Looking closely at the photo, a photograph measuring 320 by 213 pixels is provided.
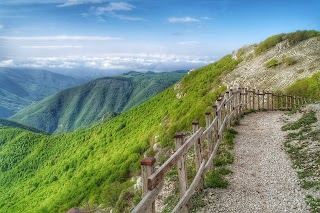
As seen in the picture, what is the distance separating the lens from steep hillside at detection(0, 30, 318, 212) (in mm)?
69625

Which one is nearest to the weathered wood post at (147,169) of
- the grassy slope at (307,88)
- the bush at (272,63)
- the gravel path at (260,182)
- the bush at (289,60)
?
the gravel path at (260,182)

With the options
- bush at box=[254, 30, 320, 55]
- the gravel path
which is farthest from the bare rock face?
the gravel path

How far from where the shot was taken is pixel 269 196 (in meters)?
11.7

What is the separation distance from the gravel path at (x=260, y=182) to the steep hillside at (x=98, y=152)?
1591cm

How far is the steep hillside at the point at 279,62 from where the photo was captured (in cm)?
4762

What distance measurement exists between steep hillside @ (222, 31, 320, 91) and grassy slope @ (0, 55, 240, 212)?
18.1 feet

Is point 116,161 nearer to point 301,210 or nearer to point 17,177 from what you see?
point 301,210

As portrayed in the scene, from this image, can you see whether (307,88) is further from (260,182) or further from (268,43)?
(260,182)

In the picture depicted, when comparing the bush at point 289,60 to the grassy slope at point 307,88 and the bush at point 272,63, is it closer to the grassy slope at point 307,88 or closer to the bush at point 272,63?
the bush at point 272,63

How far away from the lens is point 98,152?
4318 inches

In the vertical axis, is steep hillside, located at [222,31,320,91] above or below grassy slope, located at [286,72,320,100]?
above

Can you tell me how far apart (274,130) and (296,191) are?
11028 millimetres

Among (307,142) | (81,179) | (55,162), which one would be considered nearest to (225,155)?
(307,142)

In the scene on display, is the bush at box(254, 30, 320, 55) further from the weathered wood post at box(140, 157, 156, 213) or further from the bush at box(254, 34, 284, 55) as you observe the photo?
the weathered wood post at box(140, 157, 156, 213)
